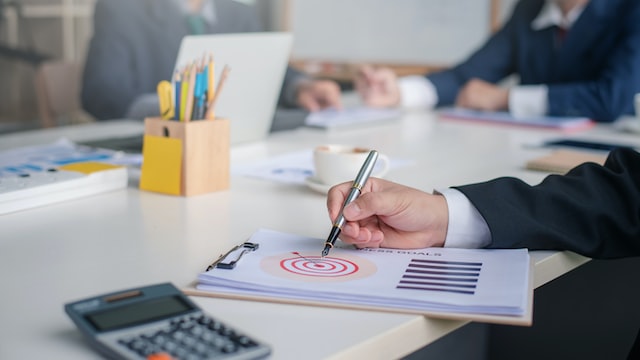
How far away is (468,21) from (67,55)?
226 cm

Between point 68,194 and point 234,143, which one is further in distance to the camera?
point 234,143

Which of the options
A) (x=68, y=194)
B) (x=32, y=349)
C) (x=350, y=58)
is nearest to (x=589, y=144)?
(x=68, y=194)

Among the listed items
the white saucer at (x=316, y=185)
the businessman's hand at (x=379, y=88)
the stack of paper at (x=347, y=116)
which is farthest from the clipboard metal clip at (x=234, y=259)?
the businessman's hand at (x=379, y=88)

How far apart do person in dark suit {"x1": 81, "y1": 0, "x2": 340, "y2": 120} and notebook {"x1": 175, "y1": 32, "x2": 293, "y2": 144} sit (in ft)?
4.64

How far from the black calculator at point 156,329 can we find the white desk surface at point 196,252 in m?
0.02

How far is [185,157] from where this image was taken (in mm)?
1216

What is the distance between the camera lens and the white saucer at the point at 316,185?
1244 millimetres

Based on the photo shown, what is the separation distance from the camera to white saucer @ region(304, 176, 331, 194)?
49.0 inches

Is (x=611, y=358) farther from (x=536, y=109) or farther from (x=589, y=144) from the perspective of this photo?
(x=536, y=109)

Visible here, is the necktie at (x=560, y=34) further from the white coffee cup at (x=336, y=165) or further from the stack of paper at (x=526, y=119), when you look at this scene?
the white coffee cup at (x=336, y=165)

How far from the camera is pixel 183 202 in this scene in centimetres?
118

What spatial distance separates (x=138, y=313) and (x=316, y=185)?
0.62 metres

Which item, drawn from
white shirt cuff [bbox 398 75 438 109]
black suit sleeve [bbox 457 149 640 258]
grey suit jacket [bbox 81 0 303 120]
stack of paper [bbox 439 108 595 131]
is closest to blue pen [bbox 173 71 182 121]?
black suit sleeve [bbox 457 149 640 258]

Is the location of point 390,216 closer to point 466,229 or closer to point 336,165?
point 466,229
